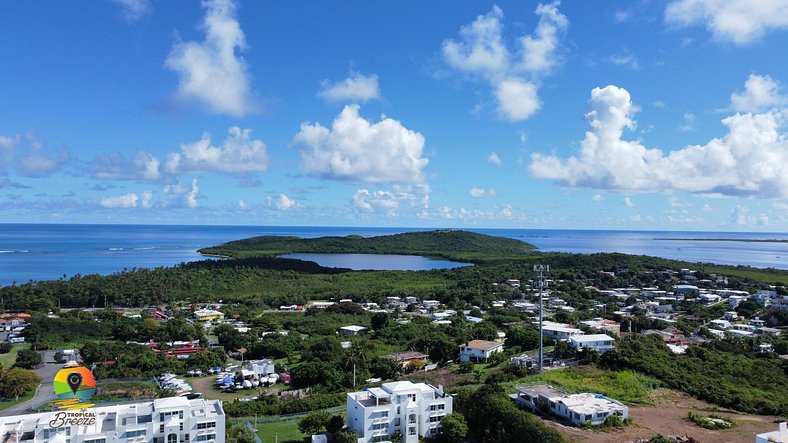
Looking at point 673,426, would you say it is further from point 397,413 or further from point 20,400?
point 20,400

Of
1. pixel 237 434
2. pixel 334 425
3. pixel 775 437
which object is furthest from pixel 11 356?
pixel 775 437

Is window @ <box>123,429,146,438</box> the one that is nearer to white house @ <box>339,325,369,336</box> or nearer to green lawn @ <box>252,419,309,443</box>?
green lawn @ <box>252,419,309,443</box>

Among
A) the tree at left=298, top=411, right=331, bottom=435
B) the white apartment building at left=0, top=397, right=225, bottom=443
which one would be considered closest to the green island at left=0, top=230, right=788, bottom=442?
the tree at left=298, top=411, right=331, bottom=435

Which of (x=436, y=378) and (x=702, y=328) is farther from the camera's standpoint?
(x=702, y=328)

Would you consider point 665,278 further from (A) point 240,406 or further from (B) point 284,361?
(A) point 240,406

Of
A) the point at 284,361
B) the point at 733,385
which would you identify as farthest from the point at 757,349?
the point at 284,361

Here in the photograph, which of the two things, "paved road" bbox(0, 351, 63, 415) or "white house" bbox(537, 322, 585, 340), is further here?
"white house" bbox(537, 322, 585, 340)
